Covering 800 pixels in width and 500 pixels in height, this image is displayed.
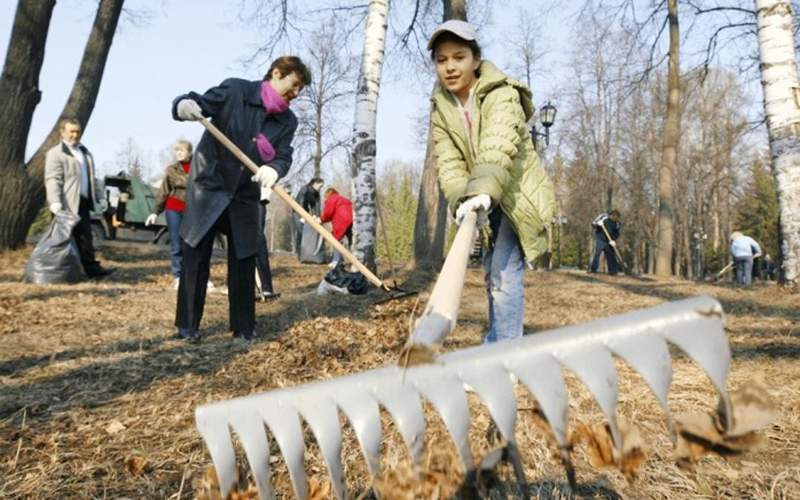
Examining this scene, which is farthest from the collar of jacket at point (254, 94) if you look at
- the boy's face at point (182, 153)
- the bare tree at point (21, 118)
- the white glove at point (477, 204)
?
the bare tree at point (21, 118)

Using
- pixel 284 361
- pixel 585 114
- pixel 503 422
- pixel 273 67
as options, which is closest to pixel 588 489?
pixel 503 422

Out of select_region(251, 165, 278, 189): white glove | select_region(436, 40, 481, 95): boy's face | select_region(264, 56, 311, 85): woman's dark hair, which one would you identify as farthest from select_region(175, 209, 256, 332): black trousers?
select_region(436, 40, 481, 95): boy's face

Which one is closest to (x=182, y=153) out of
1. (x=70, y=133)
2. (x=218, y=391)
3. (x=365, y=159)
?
(x=70, y=133)

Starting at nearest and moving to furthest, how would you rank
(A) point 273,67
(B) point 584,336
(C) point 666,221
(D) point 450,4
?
(B) point 584,336
(A) point 273,67
(D) point 450,4
(C) point 666,221

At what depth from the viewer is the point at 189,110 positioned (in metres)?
3.92

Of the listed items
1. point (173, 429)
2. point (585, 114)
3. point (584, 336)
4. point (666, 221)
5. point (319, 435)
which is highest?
point (585, 114)

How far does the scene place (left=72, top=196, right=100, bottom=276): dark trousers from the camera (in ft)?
23.5

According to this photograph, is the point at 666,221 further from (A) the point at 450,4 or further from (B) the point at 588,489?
(B) the point at 588,489

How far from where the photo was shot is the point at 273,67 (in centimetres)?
414

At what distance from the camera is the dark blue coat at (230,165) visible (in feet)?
13.3

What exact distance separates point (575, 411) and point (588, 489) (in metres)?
0.76

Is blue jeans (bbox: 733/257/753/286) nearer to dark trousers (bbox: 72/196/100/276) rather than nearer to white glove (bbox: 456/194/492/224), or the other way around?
dark trousers (bbox: 72/196/100/276)

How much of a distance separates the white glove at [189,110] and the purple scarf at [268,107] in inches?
17.2

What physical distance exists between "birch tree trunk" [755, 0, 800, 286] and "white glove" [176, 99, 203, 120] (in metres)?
6.22
